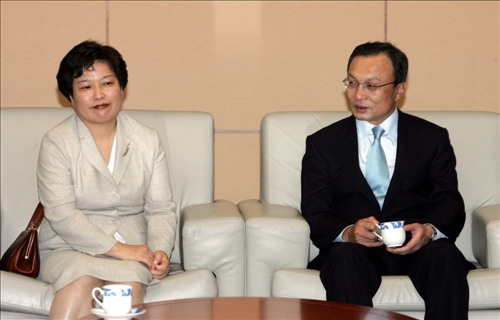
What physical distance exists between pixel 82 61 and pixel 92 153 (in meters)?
0.37

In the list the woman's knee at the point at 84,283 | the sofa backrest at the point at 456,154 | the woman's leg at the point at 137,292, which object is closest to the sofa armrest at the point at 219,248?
the woman's leg at the point at 137,292

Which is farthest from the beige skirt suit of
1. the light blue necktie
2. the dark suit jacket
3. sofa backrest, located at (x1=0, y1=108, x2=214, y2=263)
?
the light blue necktie

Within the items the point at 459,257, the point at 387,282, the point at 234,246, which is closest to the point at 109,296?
the point at 234,246

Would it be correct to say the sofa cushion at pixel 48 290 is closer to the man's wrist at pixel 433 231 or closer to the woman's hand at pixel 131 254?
the woman's hand at pixel 131 254

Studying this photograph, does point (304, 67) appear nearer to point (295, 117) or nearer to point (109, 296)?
point (295, 117)

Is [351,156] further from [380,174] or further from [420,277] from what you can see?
[420,277]

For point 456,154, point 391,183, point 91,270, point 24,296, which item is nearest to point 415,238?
point 391,183

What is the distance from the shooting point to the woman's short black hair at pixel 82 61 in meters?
2.88

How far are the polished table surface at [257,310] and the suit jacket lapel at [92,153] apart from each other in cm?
96

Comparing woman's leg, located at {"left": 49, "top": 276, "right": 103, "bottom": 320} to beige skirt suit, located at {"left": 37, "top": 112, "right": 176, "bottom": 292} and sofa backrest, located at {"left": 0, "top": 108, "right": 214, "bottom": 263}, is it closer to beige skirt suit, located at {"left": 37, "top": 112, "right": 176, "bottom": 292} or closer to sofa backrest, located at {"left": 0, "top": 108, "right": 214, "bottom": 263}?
beige skirt suit, located at {"left": 37, "top": 112, "right": 176, "bottom": 292}

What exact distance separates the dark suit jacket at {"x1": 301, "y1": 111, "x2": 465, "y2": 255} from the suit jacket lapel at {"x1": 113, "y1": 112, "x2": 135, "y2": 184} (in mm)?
769

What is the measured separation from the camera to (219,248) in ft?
9.24

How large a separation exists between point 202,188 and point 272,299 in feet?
4.28

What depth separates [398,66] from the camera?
314cm
